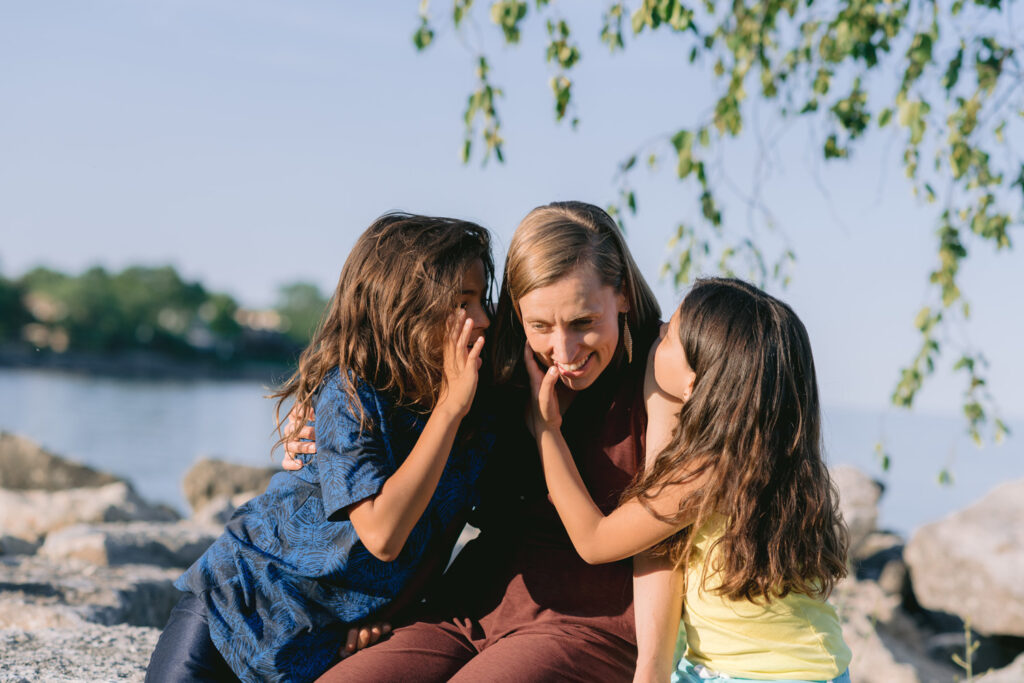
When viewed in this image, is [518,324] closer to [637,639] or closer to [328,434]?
[328,434]

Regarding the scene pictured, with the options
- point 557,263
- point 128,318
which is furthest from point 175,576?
point 128,318

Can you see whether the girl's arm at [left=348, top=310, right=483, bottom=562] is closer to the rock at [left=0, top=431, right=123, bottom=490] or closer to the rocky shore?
the rocky shore

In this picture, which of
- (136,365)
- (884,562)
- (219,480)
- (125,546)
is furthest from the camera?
(136,365)

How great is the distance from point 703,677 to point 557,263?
1.19 m

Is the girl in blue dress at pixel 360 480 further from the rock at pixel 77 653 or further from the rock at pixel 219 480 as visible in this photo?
the rock at pixel 219 480

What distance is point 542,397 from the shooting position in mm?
2680

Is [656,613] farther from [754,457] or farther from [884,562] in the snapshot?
[884,562]

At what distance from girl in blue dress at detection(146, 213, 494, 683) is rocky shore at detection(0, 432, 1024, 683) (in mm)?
549

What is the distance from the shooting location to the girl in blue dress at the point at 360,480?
2.52 metres

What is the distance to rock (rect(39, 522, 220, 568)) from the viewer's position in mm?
4855

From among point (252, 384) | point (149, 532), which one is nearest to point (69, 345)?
point (252, 384)

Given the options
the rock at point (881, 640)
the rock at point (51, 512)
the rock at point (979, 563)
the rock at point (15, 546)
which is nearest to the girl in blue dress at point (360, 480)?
the rock at point (881, 640)

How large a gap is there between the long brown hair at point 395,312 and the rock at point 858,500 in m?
7.19

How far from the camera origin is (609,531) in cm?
257
